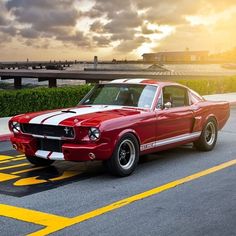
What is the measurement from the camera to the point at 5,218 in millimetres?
6004

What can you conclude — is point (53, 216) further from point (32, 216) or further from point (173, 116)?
point (173, 116)

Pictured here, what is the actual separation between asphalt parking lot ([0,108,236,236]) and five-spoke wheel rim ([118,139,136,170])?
23cm

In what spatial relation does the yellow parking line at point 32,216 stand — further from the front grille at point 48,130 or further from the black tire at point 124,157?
the black tire at point 124,157

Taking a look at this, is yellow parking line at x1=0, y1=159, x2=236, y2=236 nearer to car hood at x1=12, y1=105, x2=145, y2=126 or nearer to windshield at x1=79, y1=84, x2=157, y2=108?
car hood at x1=12, y1=105, x2=145, y2=126

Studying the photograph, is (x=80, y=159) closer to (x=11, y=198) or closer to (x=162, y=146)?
(x=11, y=198)

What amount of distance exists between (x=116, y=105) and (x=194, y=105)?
187 centimetres

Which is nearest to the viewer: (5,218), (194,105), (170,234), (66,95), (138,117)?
(170,234)

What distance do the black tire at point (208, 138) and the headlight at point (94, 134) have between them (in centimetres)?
330

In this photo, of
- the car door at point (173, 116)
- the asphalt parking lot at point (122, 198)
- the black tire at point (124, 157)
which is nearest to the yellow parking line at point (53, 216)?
the asphalt parking lot at point (122, 198)

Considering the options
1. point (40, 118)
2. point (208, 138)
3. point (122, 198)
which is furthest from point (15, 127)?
point (208, 138)

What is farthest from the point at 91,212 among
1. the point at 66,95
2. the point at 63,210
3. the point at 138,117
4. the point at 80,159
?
the point at 66,95

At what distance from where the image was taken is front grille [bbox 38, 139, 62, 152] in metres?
8.00

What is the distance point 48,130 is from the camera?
810 cm

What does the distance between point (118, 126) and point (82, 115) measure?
0.65m
